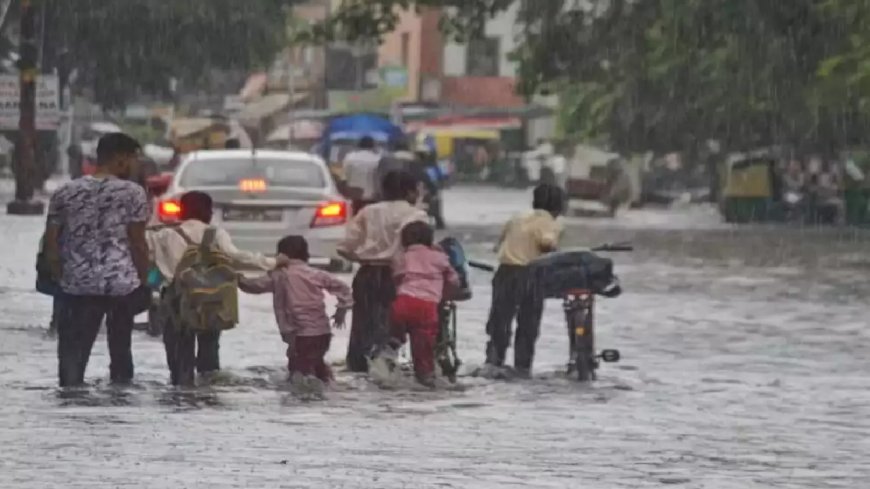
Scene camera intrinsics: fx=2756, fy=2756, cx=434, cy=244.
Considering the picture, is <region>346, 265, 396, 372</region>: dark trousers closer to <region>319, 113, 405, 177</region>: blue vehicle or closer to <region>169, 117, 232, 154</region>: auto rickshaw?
<region>319, 113, 405, 177</region>: blue vehicle

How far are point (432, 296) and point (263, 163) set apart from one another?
36.4 feet

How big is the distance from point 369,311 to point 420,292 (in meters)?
1.09

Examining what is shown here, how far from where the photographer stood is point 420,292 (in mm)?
16406

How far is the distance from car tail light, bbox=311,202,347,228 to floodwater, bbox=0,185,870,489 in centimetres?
270

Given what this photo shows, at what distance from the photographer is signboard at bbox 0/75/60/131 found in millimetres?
44625

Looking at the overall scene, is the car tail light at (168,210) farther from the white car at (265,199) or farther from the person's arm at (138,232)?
the person's arm at (138,232)

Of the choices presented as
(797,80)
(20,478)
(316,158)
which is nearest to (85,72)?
(797,80)

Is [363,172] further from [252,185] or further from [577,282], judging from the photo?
[577,282]

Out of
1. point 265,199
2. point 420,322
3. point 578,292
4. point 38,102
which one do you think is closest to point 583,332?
point 578,292

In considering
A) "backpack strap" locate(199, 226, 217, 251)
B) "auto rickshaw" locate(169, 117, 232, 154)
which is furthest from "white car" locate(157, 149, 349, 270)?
"auto rickshaw" locate(169, 117, 232, 154)

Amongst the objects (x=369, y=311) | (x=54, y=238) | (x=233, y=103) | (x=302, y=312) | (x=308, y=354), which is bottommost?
(x=233, y=103)

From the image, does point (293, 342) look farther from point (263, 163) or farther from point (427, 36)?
point (427, 36)

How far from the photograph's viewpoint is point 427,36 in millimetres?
109000

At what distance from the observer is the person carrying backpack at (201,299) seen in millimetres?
15820
